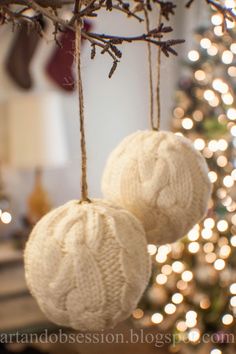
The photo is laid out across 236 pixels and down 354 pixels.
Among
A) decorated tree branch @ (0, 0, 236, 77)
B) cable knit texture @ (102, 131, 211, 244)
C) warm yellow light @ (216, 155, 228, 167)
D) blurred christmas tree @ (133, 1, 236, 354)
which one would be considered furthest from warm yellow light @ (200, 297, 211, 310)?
decorated tree branch @ (0, 0, 236, 77)

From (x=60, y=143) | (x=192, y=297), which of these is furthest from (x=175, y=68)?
(x=192, y=297)

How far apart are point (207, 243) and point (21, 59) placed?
4.25ft

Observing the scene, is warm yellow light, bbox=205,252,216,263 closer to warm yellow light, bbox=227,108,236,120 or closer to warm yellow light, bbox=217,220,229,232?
warm yellow light, bbox=217,220,229,232

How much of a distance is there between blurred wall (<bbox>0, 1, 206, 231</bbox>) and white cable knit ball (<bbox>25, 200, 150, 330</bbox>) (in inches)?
88.2

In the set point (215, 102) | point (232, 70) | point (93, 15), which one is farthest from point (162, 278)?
point (93, 15)

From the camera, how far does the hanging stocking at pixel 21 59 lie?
104 inches

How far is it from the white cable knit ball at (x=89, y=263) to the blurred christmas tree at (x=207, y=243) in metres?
1.63

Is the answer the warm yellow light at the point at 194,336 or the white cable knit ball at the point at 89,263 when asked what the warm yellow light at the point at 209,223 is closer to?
the warm yellow light at the point at 194,336

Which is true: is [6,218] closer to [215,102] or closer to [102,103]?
[215,102]

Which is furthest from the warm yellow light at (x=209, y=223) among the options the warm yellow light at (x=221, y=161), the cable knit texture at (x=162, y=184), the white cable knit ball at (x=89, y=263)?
the white cable knit ball at (x=89, y=263)

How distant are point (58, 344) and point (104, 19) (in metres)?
1.75

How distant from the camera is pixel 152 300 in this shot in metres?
2.30

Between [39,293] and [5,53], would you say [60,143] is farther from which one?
[39,293]

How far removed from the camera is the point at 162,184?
60 cm
